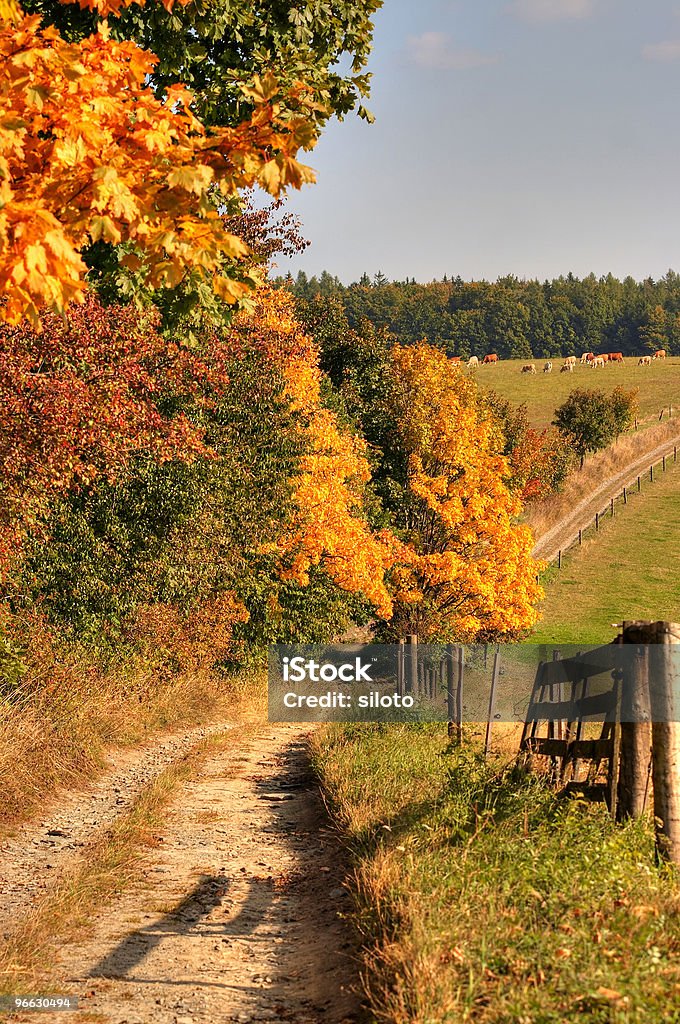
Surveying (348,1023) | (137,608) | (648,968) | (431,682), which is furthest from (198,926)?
(431,682)

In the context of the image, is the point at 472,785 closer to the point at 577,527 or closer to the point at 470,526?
the point at 470,526

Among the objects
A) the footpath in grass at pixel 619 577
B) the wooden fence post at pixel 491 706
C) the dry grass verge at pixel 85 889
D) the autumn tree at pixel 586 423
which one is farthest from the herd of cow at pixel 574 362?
the dry grass verge at pixel 85 889

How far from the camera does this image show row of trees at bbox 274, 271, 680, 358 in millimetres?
156250

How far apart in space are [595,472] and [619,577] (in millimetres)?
20771

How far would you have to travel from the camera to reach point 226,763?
14.8 metres

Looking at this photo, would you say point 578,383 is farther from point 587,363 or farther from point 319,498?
point 319,498

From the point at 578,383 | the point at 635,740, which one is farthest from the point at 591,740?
the point at 578,383

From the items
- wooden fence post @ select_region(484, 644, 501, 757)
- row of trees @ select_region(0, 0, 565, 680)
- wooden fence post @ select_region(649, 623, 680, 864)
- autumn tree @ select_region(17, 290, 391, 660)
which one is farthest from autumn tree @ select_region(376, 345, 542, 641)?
wooden fence post @ select_region(649, 623, 680, 864)

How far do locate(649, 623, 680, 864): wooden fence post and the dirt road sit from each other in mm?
2376

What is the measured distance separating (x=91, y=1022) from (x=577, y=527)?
5553 cm

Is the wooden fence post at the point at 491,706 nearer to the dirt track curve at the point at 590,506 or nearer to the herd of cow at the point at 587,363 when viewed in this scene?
the dirt track curve at the point at 590,506

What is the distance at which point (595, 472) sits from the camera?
6950cm

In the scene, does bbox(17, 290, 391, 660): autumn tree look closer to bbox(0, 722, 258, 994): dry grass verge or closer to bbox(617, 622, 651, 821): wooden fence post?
bbox(0, 722, 258, 994): dry grass verge

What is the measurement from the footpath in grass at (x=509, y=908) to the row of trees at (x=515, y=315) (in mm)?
141354
